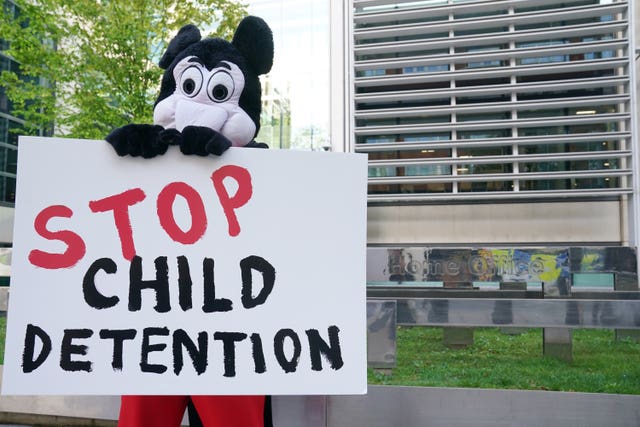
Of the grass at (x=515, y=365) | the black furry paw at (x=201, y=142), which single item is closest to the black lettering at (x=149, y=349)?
the black furry paw at (x=201, y=142)

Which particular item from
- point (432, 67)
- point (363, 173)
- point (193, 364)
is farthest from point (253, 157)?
point (432, 67)

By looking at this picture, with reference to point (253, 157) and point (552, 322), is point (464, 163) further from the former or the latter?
point (253, 157)

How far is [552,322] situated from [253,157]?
2.49 metres

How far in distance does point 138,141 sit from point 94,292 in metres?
0.43

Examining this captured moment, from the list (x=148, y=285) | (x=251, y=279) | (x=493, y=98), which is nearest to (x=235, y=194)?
(x=251, y=279)

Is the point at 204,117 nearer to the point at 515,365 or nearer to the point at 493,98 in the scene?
the point at 515,365

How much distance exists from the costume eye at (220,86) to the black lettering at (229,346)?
851 mm

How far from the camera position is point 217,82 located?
6.18 ft

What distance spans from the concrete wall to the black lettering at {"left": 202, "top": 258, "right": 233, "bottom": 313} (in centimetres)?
1260

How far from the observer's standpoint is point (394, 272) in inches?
277

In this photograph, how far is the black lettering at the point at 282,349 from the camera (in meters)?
1.47

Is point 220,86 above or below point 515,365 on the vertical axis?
above

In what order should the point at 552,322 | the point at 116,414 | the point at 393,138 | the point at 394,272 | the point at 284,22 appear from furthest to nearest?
the point at 284,22 < the point at 393,138 < the point at 394,272 < the point at 552,322 < the point at 116,414

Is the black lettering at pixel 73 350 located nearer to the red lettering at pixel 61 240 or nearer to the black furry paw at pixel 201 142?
the red lettering at pixel 61 240
